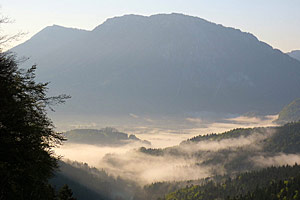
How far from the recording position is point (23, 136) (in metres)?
21.1

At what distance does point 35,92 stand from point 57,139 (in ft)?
10.7

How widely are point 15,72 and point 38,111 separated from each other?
2.78 m

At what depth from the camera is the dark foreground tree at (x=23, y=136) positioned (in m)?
19.8

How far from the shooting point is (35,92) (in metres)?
23.2

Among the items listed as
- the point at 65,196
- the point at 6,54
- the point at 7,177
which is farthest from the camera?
the point at 65,196

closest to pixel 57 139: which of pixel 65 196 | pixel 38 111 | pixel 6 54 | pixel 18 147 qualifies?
pixel 38 111

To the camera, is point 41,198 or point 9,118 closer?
point 9,118

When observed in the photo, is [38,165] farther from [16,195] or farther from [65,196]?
[65,196]

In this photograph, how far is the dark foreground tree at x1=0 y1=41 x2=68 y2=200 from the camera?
64.8ft

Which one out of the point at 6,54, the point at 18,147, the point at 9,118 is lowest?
the point at 18,147

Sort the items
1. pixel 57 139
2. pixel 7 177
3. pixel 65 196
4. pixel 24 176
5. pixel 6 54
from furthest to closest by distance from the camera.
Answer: pixel 65 196, pixel 57 139, pixel 6 54, pixel 24 176, pixel 7 177

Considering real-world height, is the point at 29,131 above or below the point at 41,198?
above

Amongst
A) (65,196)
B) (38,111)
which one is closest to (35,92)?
(38,111)

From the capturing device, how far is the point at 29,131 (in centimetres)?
2128
